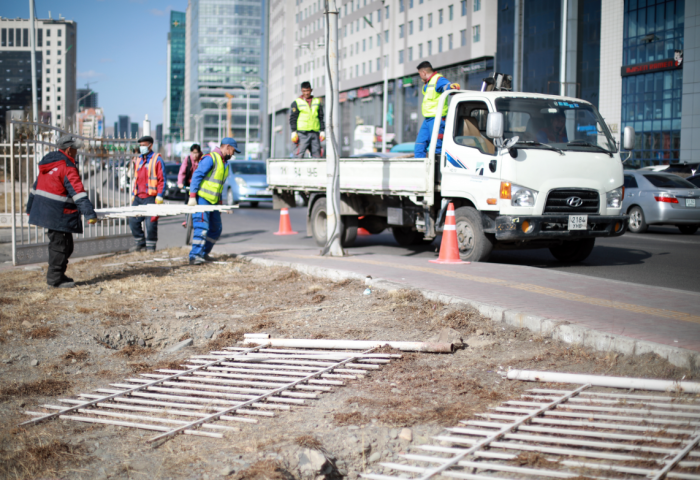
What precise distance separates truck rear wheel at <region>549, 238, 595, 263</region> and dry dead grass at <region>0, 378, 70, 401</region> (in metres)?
7.71

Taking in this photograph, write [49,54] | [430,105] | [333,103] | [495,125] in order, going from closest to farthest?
1. [495,125]
2. [333,103]
3. [430,105]
4. [49,54]

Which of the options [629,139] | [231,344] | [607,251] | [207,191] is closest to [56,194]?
[207,191]

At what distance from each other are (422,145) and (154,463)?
7.78 metres

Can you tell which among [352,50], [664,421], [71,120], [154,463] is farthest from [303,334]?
[352,50]

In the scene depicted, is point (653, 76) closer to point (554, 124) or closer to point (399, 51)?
point (399, 51)

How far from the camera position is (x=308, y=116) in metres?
13.2

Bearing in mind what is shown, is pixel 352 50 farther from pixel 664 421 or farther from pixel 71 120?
pixel 664 421

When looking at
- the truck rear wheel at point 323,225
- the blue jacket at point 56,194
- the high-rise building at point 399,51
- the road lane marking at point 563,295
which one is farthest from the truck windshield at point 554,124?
the high-rise building at point 399,51

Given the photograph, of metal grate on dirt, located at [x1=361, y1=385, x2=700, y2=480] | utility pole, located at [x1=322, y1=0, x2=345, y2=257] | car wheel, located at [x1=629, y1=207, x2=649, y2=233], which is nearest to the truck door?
utility pole, located at [x1=322, y1=0, x2=345, y2=257]

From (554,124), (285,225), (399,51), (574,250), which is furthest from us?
(399,51)

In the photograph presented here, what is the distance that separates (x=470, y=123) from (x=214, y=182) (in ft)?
12.4

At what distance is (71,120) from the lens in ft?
35.1

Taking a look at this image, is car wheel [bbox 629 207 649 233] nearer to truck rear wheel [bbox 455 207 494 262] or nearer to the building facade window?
truck rear wheel [bbox 455 207 494 262]

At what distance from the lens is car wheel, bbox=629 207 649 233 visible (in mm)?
16578
